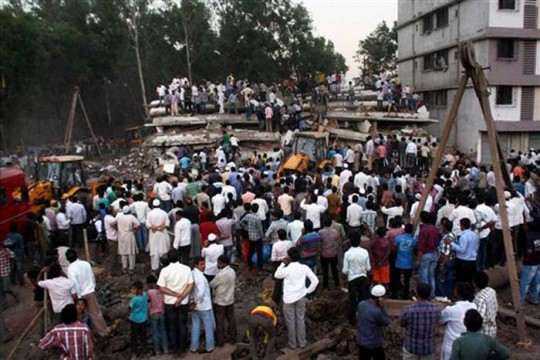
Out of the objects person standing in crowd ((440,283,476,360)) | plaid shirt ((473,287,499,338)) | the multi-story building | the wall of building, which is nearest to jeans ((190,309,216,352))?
person standing in crowd ((440,283,476,360))

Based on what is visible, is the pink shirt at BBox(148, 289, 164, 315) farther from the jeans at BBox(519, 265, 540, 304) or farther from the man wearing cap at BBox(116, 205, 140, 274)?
the jeans at BBox(519, 265, 540, 304)

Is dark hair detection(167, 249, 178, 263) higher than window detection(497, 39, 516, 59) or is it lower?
lower

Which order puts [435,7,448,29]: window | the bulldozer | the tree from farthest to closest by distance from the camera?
the tree, [435,7,448,29]: window, the bulldozer

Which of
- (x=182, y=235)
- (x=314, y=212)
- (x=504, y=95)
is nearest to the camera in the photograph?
(x=182, y=235)

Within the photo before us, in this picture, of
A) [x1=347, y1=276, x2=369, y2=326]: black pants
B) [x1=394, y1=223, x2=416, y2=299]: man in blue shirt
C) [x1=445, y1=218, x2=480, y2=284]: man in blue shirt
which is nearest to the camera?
[x1=347, y1=276, x2=369, y2=326]: black pants

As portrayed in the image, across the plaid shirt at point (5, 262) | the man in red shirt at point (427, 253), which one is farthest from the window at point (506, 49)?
the plaid shirt at point (5, 262)

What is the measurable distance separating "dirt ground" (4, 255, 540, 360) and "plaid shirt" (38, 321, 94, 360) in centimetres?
228

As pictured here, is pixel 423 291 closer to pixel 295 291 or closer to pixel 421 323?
pixel 421 323

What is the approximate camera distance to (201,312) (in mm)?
8570

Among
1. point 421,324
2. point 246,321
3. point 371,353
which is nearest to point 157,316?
point 246,321

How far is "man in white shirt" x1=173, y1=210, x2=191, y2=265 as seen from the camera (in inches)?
447

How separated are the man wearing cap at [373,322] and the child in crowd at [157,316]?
346 cm

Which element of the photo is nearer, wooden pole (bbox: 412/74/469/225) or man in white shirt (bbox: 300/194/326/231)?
wooden pole (bbox: 412/74/469/225)

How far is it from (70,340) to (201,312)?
2.42m
